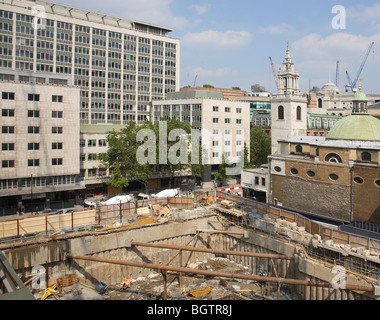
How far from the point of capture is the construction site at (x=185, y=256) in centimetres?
2861

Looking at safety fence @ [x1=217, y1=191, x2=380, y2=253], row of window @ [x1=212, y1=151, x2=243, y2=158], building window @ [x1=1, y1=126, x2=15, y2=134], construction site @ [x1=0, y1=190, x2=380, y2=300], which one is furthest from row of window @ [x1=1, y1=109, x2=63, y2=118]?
row of window @ [x1=212, y1=151, x2=243, y2=158]

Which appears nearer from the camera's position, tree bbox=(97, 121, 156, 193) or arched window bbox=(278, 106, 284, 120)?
tree bbox=(97, 121, 156, 193)

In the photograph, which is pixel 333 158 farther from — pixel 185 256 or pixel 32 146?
pixel 32 146

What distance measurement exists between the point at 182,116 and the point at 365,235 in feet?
166

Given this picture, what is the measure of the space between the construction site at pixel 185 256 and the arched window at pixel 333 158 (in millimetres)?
10689

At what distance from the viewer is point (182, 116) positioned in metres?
76.8

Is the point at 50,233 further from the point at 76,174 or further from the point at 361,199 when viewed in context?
the point at 361,199

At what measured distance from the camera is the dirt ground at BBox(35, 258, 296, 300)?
2991cm

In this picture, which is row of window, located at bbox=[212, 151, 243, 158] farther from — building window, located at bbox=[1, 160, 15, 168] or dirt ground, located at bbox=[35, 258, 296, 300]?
dirt ground, located at bbox=[35, 258, 296, 300]

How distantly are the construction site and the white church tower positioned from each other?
28.9 meters

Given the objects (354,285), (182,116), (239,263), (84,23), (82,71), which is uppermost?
(84,23)

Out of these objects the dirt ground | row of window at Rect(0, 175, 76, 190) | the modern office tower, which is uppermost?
the modern office tower

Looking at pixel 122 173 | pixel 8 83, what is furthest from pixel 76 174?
pixel 8 83

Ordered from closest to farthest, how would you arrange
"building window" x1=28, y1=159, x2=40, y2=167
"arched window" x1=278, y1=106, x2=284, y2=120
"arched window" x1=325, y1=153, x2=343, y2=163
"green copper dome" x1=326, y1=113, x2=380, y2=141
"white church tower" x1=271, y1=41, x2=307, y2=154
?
"arched window" x1=325, y1=153, x2=343, y2=163, "green copper dome" x1=326, y1=113, x2=380, y2=141, "building window" x1=28, y1=159, x2=40, y2=167, "white church tower" x1=271, y1=41, x2=307, y2=154, "arched window" x1=278, y1=106, x2=284, y2=120
